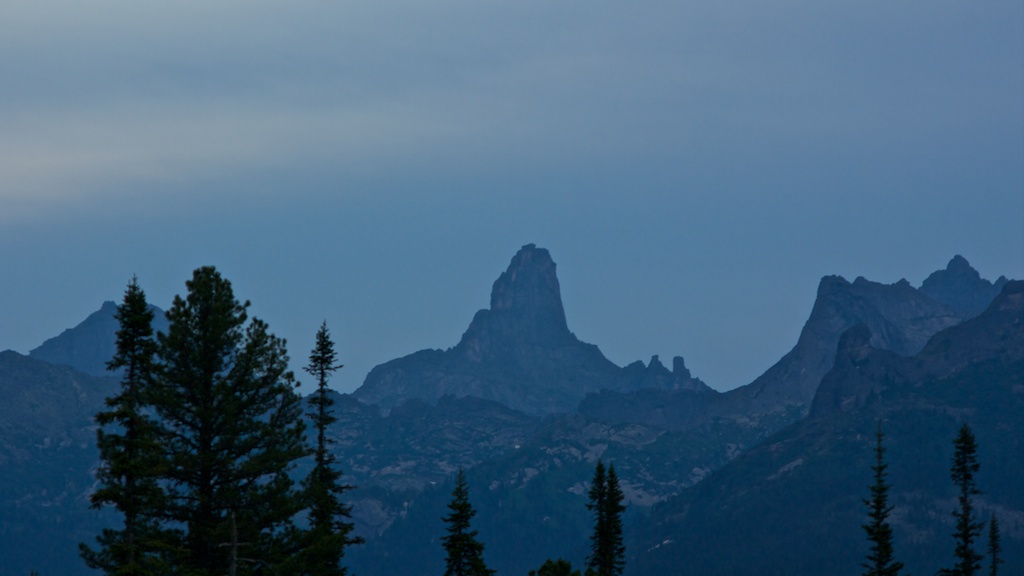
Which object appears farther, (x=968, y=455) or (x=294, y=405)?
(x=968, y=455)

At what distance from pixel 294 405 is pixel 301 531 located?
5.72 m

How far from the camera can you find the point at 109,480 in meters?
58.5

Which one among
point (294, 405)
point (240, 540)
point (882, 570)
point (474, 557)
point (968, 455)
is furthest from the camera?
point (968, 455)

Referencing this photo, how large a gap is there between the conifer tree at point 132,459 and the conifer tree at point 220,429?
1136mm

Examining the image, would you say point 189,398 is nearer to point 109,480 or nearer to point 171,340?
point 171,340

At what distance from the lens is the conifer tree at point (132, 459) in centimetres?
5788

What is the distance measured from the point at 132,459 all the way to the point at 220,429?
6503 millimetres

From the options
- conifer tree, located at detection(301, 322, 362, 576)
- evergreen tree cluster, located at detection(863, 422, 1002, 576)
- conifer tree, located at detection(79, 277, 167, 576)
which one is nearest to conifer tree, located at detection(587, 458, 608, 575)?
evergreen tree cluster, located at detection(863, 422, 1002, 576)

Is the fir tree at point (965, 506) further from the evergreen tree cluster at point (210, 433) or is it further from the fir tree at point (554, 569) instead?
the evergreen tree cluster at point (210, 433)

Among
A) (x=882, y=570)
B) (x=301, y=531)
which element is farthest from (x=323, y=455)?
(x=882, y=570)

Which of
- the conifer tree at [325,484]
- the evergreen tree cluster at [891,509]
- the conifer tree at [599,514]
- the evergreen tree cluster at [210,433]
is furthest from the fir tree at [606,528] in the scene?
the evergreen tree cluster at [210,433]

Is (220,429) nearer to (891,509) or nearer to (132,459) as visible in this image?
(132,459)

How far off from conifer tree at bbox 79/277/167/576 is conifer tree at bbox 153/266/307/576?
1.14 metres

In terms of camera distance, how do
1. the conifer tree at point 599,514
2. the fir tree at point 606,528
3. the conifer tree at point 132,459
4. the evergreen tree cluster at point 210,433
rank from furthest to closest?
the conifer tree at point 599,514 < the fir tree at point 606,528 < the evergreen tree cluster at point 210,433 < the conifer tree at point 132,459
